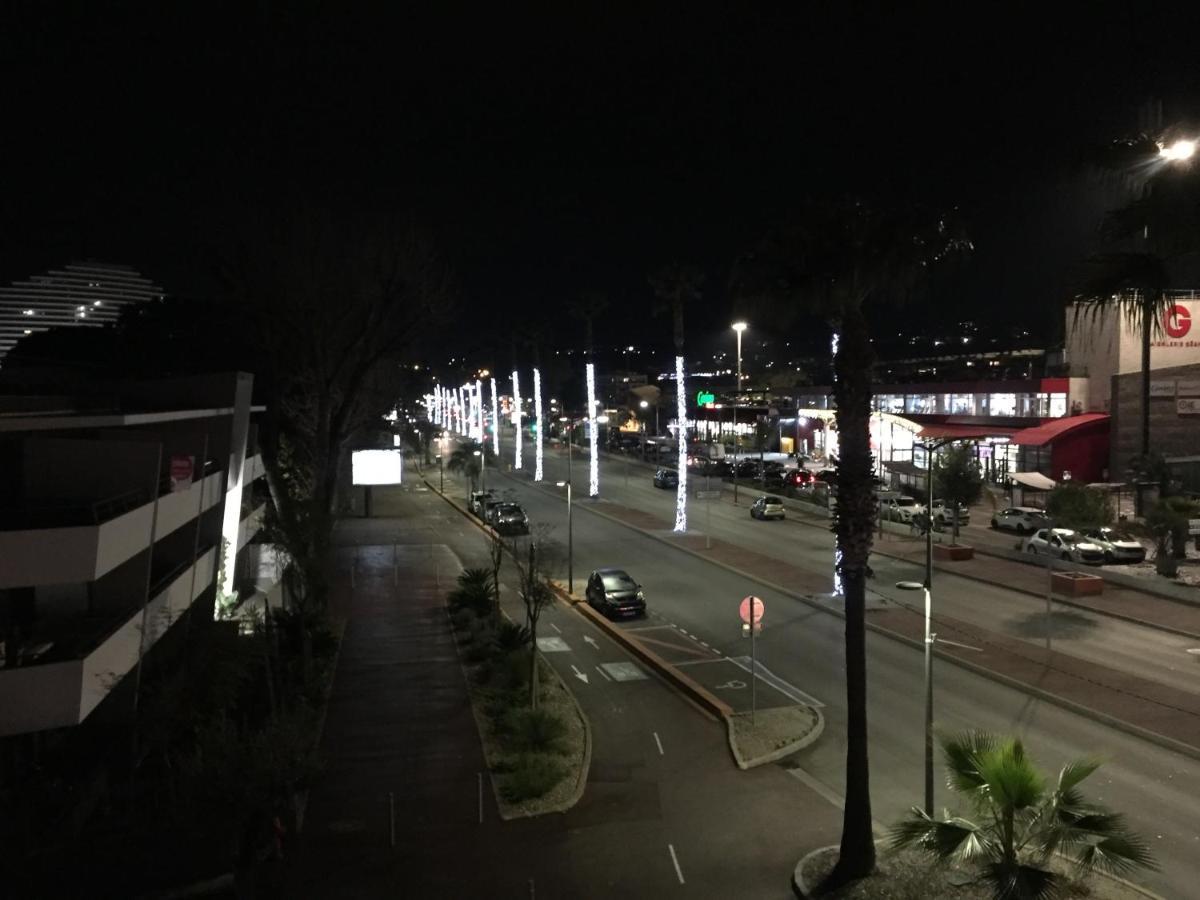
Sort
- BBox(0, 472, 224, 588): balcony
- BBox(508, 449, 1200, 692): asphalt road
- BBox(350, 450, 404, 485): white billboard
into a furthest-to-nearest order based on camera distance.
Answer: BBox(350, 450, 404, 485): white billboard < BBox(508, 449, 1200, 692): asphalt road < BBox(0, 472, 224, 588): balcony

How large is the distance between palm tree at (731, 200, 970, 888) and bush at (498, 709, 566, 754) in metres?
6.47

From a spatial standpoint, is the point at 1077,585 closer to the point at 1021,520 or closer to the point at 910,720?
the point at 1021,520

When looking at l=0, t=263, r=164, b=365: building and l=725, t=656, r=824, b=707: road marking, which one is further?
l=0, t=263, r=164, b=365: building

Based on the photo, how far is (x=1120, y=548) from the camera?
113 feet

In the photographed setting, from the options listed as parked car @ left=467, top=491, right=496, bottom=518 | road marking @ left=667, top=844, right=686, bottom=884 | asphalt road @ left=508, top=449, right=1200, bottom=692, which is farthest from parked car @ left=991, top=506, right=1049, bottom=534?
road marking @ left=667, top=844, right=686, bottom=884

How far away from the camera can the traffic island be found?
35.5 feet

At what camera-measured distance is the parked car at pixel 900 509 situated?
4522 centimetres

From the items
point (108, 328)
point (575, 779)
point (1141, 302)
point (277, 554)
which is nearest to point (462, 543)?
point (277, 554)

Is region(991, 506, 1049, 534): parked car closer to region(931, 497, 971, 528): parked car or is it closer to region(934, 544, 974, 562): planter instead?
region(931, 497, 971, 528): parked car

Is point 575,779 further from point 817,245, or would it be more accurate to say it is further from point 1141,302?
point 1141,302

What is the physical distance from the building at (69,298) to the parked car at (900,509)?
49.0 m

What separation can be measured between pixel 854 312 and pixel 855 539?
295cm

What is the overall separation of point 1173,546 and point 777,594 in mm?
12603

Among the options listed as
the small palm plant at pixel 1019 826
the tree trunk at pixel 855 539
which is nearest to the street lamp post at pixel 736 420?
the tree trunk at pixel 855 539
